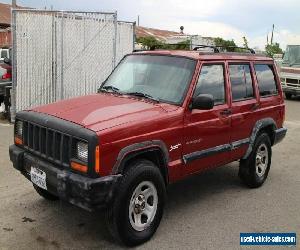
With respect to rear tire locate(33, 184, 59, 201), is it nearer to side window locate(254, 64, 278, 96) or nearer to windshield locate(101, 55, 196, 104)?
windshield locate(101, 55, 196, 104)

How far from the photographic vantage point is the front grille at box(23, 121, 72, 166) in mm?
4238

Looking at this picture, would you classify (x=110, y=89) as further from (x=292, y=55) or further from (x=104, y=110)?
(x=292, y=55)

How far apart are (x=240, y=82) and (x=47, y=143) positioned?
2.91 m

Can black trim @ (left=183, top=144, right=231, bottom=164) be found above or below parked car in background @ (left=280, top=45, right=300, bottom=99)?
below

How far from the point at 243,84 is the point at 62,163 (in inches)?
118

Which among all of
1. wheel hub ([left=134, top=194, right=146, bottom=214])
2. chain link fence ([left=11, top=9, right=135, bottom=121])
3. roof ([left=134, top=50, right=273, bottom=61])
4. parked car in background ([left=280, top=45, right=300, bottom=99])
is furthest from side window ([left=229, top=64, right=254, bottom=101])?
parked car in background ([left=280, top=45, right=300, bottom=99])

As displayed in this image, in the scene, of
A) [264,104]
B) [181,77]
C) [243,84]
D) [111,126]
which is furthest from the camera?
[264,104]

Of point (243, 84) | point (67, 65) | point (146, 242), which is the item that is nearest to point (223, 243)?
point (146, 242)

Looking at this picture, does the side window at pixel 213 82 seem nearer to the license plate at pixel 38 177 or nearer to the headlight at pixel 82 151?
the headlight at pixel 82 151

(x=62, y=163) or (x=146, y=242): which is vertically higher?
(x=62, y=163)

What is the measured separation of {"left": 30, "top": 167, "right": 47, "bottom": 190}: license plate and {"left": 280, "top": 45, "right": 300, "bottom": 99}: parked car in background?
16.6 m

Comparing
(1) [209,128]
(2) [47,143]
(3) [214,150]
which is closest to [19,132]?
(2) [47,143]

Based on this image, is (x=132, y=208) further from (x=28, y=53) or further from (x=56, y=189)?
(x=28, y=53)

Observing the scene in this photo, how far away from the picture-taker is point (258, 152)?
658 centimetres
